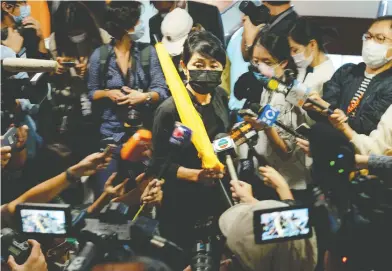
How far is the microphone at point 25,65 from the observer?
252cm

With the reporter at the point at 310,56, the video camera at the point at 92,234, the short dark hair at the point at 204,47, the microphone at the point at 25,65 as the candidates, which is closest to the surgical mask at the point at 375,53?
the reporter at the point at 310,56

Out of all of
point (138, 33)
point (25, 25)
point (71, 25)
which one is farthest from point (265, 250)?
point (25, 25)

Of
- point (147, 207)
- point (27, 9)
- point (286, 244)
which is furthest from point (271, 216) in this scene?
point (27, 9)

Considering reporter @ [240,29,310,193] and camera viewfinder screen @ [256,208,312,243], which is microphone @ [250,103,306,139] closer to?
reporter @ [240,29,310,193]

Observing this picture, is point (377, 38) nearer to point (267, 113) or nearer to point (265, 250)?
point (267, 113)

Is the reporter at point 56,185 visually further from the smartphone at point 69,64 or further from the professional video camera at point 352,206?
the professional video camera at point 352,206

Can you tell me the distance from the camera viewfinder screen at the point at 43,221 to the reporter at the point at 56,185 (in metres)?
0.21

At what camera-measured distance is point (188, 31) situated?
105 inches

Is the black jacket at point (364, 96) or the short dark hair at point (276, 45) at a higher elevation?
the short dark hair at point (276, 45)

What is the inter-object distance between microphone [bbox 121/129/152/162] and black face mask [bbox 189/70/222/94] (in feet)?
Answer: 1.09

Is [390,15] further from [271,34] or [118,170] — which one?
[118,170]

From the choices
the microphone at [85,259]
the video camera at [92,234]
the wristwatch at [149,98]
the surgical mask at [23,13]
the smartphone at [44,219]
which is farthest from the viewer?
the surgical mask at [23,13]

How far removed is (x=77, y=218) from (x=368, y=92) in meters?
1.51

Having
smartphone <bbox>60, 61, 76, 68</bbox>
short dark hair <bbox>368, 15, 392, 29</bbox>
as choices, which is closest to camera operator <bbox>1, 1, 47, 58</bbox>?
smartphone <bbox>60, 61, 76, 68</bbox>
